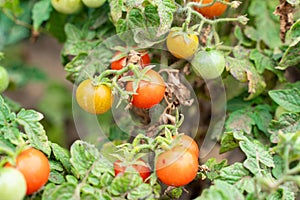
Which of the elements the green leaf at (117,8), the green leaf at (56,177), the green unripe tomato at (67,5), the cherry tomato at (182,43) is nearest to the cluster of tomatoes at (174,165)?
the green leaf at (56,177)

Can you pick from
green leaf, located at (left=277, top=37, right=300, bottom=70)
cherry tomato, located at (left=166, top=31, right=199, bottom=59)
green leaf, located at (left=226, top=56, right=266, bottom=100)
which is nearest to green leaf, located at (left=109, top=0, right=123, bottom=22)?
cherry tomato, located at (left=166, top=31, right=199, bottom=59)

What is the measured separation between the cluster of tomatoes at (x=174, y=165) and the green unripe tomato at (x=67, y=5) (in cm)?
47

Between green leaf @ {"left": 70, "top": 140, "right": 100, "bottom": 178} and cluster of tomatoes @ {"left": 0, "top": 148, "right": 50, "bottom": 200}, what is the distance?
0.06 m

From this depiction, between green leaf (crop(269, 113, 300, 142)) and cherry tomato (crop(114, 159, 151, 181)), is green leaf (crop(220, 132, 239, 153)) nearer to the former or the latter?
green leaf (crop(269, 113, 300, 142))

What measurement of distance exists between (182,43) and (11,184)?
47 centimetres

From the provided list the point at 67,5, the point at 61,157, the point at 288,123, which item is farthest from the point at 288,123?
the point at 67,5

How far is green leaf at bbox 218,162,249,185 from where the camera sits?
102 centimetres

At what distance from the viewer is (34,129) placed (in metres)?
1.02

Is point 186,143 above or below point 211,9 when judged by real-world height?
below

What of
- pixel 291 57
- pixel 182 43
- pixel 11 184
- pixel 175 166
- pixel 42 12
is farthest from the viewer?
pixel 42 12

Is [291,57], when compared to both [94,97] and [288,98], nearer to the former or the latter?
[288,98]

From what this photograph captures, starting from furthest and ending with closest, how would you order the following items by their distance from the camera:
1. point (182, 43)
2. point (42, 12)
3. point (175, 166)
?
point (42, 12) → point (182, 43) → point (175, 166)

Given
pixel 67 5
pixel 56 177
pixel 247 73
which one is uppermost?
pixel 67 5

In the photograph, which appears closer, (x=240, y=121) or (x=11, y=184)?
(x=11, y=184)
